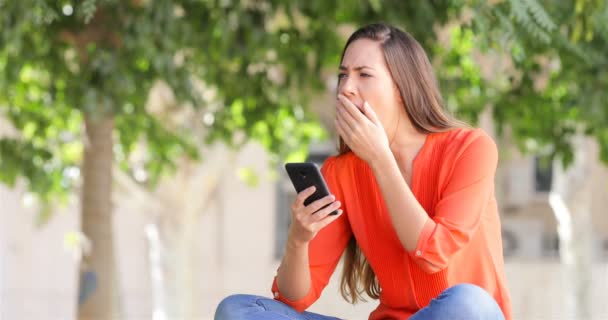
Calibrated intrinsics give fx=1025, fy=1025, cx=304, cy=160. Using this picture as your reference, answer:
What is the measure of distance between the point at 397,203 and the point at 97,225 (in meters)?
4.23

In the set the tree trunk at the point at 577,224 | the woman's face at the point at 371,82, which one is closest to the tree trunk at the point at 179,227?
the tree trunk at the point at 577,224

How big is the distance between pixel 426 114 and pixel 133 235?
12011 millimetres

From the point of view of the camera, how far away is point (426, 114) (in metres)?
3.04

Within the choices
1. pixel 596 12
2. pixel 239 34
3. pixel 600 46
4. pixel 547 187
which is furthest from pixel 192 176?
pixel 547 187

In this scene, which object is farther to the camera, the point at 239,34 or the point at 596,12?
the point at 239,34

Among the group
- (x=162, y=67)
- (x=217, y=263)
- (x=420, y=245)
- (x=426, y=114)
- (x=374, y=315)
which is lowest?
(x=217, y=263)

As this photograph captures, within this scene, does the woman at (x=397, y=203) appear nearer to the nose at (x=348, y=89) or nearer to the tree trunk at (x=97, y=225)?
the nose at (x=348, y=89)

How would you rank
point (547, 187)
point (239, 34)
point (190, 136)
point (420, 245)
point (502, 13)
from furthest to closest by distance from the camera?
point (547, 187)
point (190, 136)
point (239, 34)
point (502, 13)
point (420, 245)

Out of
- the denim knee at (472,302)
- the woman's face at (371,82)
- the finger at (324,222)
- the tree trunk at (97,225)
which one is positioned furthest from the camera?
the tree trunk at (97,225)

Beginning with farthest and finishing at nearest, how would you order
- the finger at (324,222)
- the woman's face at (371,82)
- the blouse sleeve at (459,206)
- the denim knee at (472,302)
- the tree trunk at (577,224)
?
the tree trunk at (577,224) < the woman's face at (371,82) < the finger at (324,222) < the blouse sleeve at (459,206) < the denim knee at (472,302)

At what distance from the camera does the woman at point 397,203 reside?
2762 millimetres

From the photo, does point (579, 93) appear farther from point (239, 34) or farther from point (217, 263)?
point (217, 263)

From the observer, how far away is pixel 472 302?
103 inches

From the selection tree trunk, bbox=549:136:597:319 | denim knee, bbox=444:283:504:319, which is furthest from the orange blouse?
tree trunk, bbox=549:136:597:319
